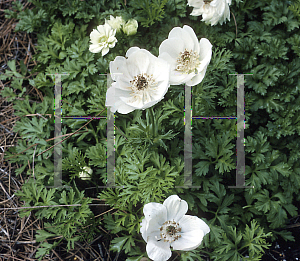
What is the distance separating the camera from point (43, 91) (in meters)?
2.86

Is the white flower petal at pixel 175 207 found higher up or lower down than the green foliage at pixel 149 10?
lower down

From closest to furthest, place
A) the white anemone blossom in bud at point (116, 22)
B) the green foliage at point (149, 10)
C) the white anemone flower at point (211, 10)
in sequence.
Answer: the white anemone flower at point (211, 10) < the white anemone blossom in bud at point (116, 22) < the green foliage at point (149, 10)

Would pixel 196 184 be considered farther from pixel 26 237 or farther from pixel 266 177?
pixel 26 237

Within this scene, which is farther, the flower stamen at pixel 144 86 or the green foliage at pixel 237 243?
the green foliage at pixel 237 243

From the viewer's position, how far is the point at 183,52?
169 centimetres

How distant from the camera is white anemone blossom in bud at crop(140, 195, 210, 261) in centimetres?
159

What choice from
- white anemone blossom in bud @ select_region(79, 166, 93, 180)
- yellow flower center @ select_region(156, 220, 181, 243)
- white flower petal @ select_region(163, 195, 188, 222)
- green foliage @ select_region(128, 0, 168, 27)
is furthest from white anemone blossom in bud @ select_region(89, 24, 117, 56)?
yellow flower center @ select_region(156, 220, 181, 243)

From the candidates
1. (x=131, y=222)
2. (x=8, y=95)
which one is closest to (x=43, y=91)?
(x=8, y=95)

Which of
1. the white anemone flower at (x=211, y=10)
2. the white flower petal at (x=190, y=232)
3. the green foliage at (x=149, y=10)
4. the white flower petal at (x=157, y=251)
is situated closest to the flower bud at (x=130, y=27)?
the green foliage at (x=149, y=10)

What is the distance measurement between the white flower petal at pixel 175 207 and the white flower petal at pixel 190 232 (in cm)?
3

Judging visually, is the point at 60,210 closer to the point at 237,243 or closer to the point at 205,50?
the point at 237,243

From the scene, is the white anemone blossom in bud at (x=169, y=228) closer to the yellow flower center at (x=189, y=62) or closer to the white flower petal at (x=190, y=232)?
the white flower petal at (x=190, y=232)

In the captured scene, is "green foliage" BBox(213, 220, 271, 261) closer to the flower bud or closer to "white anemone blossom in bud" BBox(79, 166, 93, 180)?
"white anemone blossom in bud" BBox(79, 166, 93, 180)

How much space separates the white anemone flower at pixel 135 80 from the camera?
1.57m
